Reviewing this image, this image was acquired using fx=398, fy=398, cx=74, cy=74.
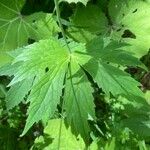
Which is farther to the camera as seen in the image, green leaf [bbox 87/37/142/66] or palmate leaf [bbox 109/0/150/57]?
palmate leaf [bbox 109/0/150/57]

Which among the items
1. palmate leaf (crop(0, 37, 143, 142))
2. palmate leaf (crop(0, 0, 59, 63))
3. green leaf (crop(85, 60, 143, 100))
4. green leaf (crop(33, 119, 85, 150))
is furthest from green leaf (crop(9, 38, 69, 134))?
green leaf (crop(33, 119, 85, 150))

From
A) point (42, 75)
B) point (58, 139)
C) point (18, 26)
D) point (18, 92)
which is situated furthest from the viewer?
point (58, 139)

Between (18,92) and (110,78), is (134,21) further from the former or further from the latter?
(18,92)

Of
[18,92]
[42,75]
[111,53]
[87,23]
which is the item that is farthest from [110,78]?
[87,23]

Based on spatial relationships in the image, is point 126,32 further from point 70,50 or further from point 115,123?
point 70,50

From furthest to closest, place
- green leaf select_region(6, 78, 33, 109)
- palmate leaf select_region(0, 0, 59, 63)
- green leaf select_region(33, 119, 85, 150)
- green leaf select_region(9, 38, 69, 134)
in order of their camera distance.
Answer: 1. green leaf select_region(33, 119, 85, 150)
2. palmate leaf select_region(0, 0, 59, 63)
3. green leaf select_region(6, 78, 33, 109)
4. green leaf select_region(9, 38, 69, 134)

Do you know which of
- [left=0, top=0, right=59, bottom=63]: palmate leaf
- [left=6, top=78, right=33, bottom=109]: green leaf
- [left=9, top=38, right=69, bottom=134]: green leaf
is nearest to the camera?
[left=9, top=38, right=69, bottom=134]: green leaf

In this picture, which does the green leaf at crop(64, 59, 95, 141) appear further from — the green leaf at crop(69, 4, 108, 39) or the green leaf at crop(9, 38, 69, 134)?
the green leaf at crop(69, 4, 108, 39)
